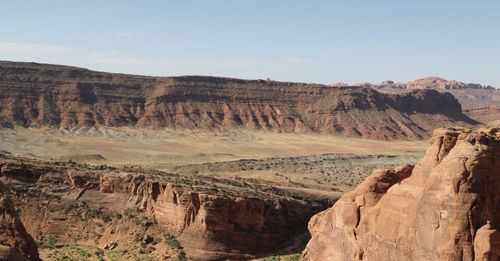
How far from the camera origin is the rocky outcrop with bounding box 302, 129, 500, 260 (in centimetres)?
1549

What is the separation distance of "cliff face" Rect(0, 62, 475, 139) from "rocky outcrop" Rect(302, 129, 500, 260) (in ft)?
389

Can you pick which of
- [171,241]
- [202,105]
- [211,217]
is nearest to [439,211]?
[211,217]

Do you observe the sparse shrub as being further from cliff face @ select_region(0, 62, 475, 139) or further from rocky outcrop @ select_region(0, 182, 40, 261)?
cliff face @ select_region(0, 62, 475, 139)

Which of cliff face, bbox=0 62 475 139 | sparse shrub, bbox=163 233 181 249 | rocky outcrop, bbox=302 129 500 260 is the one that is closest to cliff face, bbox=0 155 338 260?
sparse shrub, bbox=163 233 181 249

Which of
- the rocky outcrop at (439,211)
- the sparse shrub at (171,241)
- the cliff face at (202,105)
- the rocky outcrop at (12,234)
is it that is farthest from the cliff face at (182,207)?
the cliff face at (202,105)

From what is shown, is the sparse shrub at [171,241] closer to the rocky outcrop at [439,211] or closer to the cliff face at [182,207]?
the cliff face at [182,207]

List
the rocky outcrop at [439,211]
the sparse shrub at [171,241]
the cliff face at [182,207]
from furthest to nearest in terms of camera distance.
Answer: the cliff face at [182,207], the sparse shrub at [171,241], the rocky outcrop at [439,211]

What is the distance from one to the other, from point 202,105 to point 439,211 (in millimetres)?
140754

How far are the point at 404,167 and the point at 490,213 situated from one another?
555 cm

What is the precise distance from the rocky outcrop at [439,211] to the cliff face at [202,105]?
389 ft

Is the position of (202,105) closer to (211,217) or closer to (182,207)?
(182,207)

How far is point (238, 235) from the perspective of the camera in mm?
34688

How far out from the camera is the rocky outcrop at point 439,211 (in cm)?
1549

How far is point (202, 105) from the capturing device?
507ft
